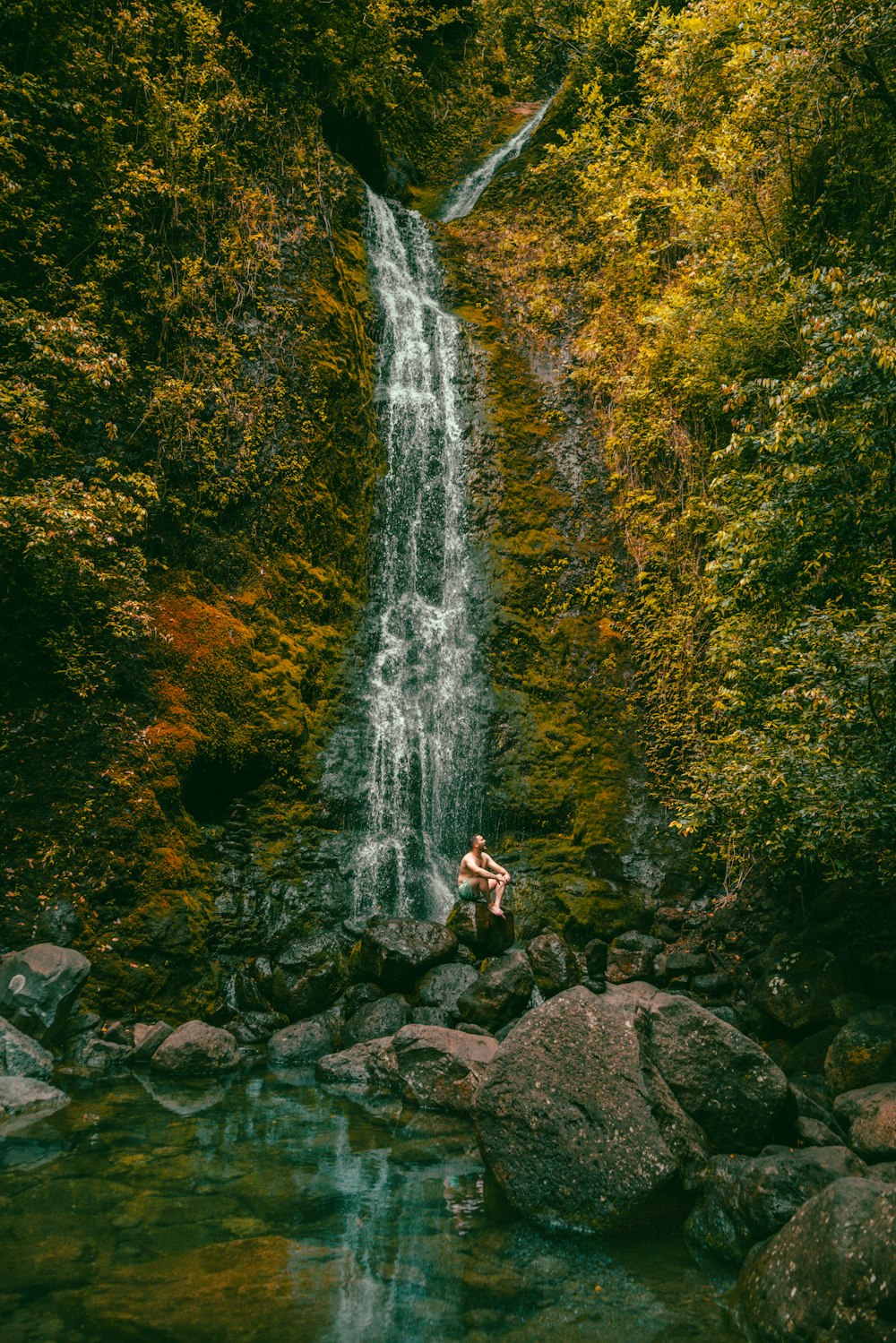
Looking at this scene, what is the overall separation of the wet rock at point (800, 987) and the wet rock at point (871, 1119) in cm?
196

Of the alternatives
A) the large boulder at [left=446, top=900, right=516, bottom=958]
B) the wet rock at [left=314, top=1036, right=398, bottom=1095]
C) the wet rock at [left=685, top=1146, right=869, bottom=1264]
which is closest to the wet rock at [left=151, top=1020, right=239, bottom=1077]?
the wet rock at [left=314, top=1036, right=398, bottom=1095]

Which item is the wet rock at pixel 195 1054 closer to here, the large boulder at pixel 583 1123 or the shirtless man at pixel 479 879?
the shirtless man at pixel 479 879

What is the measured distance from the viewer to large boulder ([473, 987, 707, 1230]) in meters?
5.26

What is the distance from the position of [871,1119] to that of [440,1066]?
4046 millimetres

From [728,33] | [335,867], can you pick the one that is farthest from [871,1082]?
[728,33]

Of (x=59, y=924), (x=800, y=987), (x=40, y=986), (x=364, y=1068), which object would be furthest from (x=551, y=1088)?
(x=59, y=924)

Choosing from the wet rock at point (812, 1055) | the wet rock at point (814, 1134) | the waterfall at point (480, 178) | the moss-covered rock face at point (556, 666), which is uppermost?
the waterfall at point (480, 178)

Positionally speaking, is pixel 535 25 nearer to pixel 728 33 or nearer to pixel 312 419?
pixel 728 33

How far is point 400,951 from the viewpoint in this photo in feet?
32.2

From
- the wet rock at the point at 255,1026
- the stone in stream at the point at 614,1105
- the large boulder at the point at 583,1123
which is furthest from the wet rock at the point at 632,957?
the large boulder at the point at 583,1123

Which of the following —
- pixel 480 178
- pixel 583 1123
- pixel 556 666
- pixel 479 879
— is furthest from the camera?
pixel 480 178

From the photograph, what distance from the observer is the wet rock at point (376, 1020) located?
9156 mm

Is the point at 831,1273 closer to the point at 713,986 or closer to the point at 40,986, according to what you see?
the point at 713,986

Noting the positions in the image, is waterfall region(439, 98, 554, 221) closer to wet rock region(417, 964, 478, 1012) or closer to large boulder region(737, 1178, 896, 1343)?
wet rock region(417, 964, 478, 1012)
